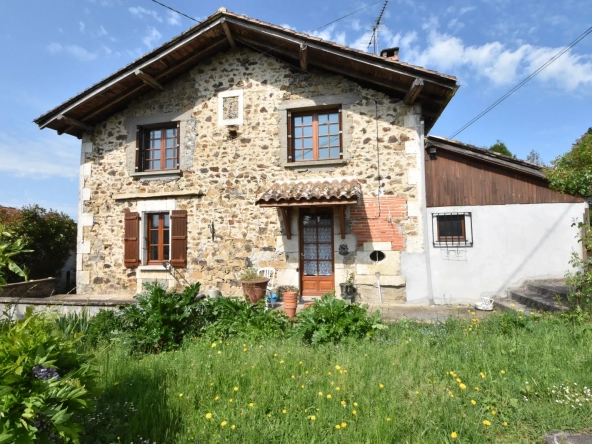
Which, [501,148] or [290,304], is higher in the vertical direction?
[501,148]

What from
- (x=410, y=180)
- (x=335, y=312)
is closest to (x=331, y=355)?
(x=335, y=312)

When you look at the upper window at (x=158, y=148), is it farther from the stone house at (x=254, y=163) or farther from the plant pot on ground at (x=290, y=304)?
the plant pot on ground at (x=290, y=304)

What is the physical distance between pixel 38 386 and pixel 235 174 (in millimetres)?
6326

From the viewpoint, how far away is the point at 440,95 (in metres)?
6.60

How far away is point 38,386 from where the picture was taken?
1648mm

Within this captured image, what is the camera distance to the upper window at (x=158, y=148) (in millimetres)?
8242

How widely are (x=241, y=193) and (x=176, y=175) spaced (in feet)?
5.96

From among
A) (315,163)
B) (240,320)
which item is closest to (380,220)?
(315,163)

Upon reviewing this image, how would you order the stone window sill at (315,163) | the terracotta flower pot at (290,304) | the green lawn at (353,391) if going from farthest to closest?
the stone window sill at (315,163) < the terracotta flower pot at (290,304) < the green lawn at (353,391)

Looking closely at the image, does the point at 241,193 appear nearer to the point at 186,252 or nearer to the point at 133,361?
the point at 186,252

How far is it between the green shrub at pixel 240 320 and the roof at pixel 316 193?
7.45 feet

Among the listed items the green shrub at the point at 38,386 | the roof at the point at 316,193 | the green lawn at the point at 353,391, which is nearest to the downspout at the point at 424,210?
the roof at the point at 316,193

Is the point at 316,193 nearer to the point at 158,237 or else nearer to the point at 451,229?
the point at 451,229

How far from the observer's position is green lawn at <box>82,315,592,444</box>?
2316mm
